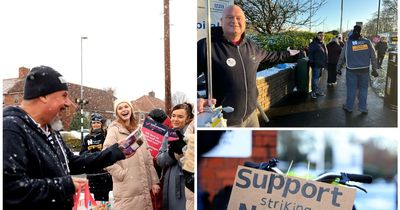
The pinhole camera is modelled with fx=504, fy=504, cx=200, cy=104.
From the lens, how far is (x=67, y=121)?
11.2 ft

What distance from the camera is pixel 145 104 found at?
3.57m

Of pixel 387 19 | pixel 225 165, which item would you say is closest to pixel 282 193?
pixel 225 165

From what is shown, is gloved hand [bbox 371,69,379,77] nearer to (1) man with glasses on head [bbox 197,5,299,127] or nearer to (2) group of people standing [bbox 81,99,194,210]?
(1) man with glasses on head [bbox 197,5,299,127]

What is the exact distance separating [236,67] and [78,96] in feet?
3.68

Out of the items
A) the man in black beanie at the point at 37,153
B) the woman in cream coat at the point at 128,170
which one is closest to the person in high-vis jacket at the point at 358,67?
the woman in cream coat at the point at 128,170

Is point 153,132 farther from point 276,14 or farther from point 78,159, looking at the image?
point 276,14

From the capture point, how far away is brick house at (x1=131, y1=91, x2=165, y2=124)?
3570 mm

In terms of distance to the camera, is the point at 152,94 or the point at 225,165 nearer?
the point at 225,165

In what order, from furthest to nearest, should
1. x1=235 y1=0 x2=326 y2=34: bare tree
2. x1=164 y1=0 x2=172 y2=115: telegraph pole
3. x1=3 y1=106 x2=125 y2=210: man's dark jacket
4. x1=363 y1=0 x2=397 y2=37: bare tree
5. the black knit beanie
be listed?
x1=164 y1=0 x2=172 y2=115: telegraph pole, x1=235 y1=0 x2=326 y2=34: bare tree, x1=363 y1=0 x2=397 y2=37: bare tree, the black knit beanie, x1=3 y1=106 x2=125 y2=210: man's dark jacket

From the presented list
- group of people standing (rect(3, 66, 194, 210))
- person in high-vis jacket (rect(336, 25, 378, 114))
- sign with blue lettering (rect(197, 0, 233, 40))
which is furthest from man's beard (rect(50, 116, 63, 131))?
person in high-vis jacket (rect(336, 25, 378, 114))

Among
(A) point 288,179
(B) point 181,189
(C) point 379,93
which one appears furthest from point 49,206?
(C) point 379,93

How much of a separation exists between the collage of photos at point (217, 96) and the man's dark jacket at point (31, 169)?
0.18 metres

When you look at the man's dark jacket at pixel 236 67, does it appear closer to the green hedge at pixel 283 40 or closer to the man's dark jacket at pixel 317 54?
the green hedge at pixel 283 40

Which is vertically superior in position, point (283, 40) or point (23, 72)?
point (283, 40)
